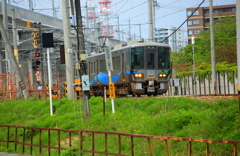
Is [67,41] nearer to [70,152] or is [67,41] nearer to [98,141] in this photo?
[98,141]

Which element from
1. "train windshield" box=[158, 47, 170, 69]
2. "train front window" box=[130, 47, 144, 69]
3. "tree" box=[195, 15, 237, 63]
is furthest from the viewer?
"tree" box=[195, 15, 237, 63]

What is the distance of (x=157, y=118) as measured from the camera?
1406 cm

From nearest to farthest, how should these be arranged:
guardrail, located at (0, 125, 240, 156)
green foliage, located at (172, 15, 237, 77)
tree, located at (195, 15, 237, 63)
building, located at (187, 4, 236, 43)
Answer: guardrail, located at (0, 125, 240, 156) < green foliage, located at (172, 15, 237, 77) < tree, located at (195, 15, 237, 63) < building, located at (187, 4, 236, 43)

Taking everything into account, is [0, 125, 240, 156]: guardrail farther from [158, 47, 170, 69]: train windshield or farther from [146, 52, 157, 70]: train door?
[158, 47, 170, 69]: train windshield

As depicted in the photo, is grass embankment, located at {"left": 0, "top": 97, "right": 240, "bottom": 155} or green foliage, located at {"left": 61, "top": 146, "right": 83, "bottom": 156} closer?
green foliage, located at {"left": 61, "top": 146, "right": 83, "bottom": 156}

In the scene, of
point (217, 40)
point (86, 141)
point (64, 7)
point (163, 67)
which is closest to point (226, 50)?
point (217, 40)

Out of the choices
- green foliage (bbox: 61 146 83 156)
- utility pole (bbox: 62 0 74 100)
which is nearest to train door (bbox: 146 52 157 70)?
utility pole (bbox: 62 0 74 100)

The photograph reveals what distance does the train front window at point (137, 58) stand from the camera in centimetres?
2525

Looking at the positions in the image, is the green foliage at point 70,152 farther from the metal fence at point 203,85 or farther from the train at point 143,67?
the metal fence at point 203,85

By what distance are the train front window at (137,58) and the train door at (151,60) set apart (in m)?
0.36

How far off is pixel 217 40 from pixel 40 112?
117ft

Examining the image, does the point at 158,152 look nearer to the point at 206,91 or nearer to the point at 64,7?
the point at 64,7

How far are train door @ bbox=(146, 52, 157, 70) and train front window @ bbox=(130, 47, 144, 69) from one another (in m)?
0.36

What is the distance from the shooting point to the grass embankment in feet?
38.2
